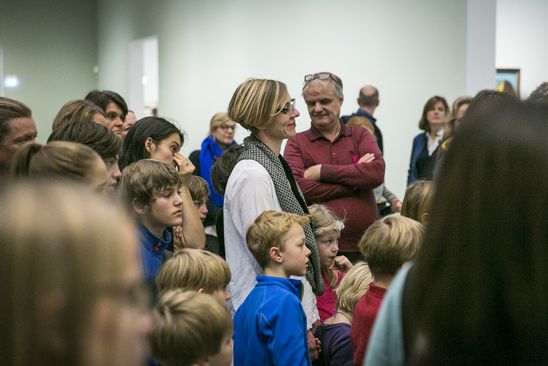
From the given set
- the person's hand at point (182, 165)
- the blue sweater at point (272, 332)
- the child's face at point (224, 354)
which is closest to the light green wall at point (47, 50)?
the person's hand at point (182, 165)

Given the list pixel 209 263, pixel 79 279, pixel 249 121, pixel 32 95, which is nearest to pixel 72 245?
pixel 79 279

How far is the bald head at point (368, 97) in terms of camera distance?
26.0 feet

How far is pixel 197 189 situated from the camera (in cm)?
463

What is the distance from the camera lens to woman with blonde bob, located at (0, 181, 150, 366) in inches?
39.6

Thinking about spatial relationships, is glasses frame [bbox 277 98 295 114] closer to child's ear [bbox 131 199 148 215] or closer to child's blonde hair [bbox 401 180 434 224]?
child's blonde hair [bbox 401 180 434 224]

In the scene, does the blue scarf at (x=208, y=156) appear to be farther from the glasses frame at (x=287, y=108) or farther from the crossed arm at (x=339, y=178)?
the glasses frame at (x=287, y=108)

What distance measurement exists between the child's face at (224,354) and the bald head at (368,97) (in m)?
5.72

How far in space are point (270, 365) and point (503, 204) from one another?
2026 mm

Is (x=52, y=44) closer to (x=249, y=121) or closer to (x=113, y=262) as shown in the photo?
(x=249, y=121)

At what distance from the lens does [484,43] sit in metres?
7.44

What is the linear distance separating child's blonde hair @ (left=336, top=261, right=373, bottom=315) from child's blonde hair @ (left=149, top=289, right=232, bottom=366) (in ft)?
4.19

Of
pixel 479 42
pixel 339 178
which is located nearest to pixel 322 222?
pixel 339 178

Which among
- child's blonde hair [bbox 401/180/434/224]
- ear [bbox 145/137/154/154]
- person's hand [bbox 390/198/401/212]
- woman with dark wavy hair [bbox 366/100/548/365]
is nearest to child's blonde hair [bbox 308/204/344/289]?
child's blonde hair [bbox 401/180/434/224]

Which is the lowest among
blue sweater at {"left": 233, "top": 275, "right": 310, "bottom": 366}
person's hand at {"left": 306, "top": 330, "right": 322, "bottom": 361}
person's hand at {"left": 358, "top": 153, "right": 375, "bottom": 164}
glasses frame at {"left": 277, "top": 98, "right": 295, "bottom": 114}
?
person's hand at {"left": 306, "top": 330, "right": 322, "bottom": 361}
